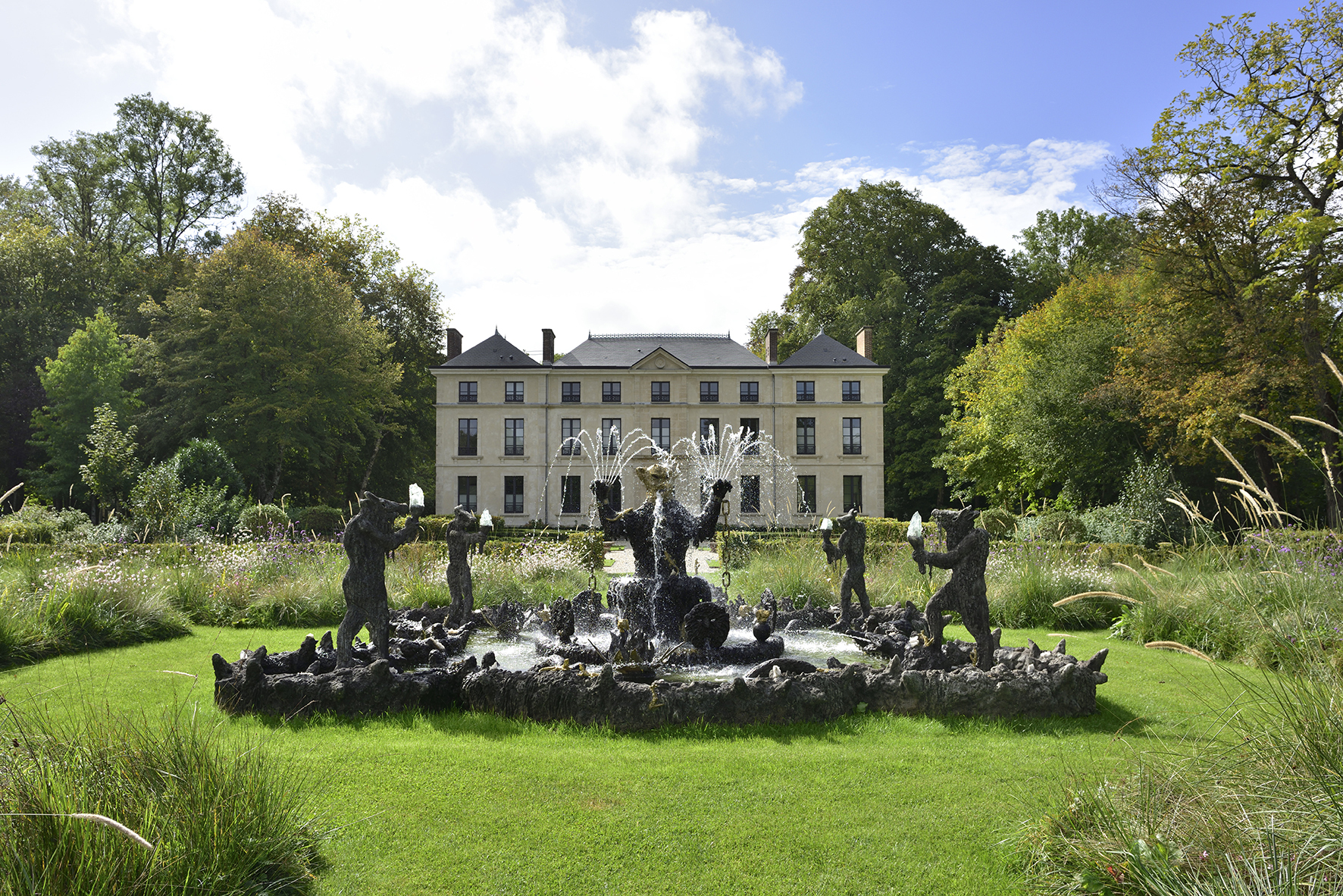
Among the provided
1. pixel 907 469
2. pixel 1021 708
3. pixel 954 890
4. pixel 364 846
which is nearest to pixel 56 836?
pixel 364 846

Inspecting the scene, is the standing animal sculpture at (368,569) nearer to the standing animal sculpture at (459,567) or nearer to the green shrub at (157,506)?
the standing animal sculpture at (459,567)

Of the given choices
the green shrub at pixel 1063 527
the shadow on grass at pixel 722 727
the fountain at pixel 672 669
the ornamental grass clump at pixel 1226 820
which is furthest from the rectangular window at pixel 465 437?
the ornamental grass clump at pixel 1226 820

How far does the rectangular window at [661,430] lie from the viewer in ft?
119

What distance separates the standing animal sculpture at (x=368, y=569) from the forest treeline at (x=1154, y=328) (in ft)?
21.4

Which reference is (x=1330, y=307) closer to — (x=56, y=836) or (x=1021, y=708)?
(x=1021, y=708)

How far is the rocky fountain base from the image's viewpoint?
558cm

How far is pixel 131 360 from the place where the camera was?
28984mm

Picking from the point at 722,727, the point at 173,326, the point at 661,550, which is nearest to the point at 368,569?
the point at 661,550

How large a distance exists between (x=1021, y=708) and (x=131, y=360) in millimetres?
34292

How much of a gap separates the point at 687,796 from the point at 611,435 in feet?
104

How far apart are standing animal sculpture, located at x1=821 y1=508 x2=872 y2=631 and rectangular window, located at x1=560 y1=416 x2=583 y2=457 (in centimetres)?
2734

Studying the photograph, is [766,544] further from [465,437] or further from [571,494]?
[465,437]

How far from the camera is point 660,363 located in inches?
1431

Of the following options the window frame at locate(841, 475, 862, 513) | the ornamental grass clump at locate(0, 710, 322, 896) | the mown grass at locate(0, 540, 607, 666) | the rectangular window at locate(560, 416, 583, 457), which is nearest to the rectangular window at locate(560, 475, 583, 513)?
the rectangular window at locate(560, 416, 583, 457)
